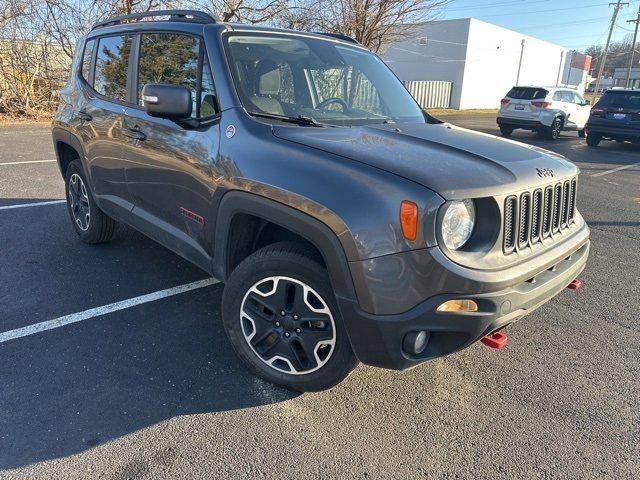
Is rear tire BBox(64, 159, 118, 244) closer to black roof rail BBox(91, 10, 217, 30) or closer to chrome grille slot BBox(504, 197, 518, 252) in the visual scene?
black roof rail BBox(91, 10, 217, 30)

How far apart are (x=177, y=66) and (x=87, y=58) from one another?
174 centimetres

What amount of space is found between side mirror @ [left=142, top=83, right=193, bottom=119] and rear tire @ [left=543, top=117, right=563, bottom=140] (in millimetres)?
16174

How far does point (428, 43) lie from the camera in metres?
38.6

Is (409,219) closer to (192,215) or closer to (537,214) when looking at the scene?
(537,214)

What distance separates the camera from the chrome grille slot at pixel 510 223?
234 centimetres

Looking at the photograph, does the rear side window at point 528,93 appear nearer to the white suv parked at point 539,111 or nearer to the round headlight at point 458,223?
the white suv parked at point 539,111

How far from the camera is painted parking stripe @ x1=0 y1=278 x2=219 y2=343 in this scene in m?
3.27

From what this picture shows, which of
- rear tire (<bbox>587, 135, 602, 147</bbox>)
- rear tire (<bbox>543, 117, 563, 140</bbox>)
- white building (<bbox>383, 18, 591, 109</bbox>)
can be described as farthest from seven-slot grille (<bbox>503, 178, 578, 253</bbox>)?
white building (<bbox>383, 18, 591, 109</bbox>)

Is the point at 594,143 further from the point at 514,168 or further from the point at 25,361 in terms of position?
the point at 25,361

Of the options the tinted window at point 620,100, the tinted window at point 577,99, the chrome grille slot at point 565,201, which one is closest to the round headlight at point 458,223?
the chrome grille slot at point 565,201

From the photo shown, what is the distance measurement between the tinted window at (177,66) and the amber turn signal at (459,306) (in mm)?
1792

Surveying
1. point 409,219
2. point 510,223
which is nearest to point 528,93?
point 510,223

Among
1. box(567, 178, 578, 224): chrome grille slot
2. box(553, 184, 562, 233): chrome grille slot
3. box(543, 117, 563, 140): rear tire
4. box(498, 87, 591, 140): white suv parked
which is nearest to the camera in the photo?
box(553, 184, 562, 233): chrome grille slot

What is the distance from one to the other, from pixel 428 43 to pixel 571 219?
129 ft
